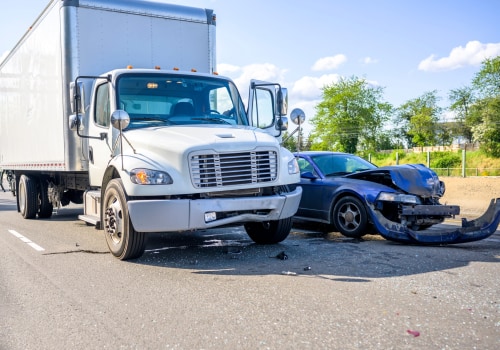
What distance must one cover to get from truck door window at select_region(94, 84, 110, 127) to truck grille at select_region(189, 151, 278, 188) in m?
2.04

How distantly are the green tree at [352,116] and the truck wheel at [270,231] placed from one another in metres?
60.9

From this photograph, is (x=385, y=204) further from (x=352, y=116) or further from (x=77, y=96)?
(x=352, y=116)

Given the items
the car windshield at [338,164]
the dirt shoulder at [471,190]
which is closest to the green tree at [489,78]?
the dirt shoulder at [471,190]

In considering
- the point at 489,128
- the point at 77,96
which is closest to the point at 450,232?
the point at 77,96

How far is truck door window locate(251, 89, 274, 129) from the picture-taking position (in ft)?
26.0

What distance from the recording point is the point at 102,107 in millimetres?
7348

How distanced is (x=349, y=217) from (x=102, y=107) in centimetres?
418

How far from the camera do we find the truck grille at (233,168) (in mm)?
5906

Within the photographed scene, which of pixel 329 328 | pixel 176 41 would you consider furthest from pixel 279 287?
pixel 176 41

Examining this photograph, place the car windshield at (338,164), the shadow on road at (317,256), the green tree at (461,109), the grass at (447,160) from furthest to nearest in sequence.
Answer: the green tree at (461,109), the grass at (447,160), the car windshield at (338,164), the shadow on road at (317,256)

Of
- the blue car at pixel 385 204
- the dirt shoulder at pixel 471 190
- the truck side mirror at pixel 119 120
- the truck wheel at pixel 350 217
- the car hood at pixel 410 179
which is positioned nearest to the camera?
the truck side mirror at pixel 119 120

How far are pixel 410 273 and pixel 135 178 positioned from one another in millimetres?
3287

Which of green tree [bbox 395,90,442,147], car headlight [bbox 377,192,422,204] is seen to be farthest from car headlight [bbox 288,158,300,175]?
green tree [bbox 395,90,442,147]

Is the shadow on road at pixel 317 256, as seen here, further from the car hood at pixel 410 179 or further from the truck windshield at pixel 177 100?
the truck windshield at pixel 177 100
